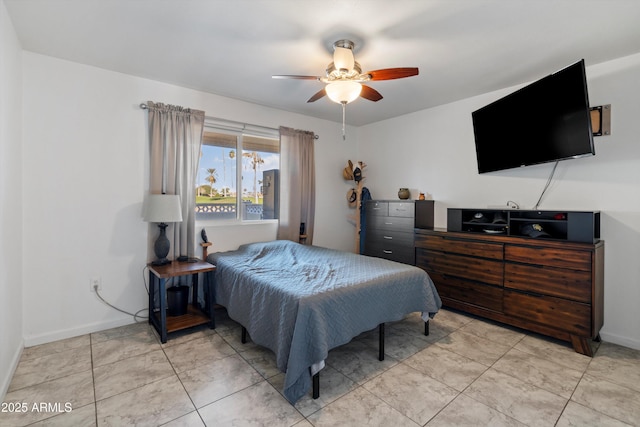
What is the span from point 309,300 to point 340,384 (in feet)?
2.20

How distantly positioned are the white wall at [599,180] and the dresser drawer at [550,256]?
21.7 inches

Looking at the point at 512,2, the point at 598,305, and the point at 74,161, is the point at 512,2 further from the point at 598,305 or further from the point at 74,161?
the point at 74,161

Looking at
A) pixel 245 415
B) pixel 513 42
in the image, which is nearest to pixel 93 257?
pixel 245 415

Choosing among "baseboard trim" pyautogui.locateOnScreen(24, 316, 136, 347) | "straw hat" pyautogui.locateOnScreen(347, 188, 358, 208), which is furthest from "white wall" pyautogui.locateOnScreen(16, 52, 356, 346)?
"straw hat" pyautogui.locateOnScreen(347, 188, 358, 208)

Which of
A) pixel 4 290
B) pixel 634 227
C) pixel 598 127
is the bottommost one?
pixel 4 290

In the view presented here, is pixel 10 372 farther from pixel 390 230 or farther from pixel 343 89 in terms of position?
pixel 390 230

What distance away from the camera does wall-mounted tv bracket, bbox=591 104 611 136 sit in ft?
8.82

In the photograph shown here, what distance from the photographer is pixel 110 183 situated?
9.52 ft

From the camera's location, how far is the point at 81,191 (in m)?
2.76

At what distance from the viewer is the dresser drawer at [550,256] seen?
8.06 ft

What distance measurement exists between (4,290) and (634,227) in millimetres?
4931

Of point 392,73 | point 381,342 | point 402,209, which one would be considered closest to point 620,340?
point 381,342

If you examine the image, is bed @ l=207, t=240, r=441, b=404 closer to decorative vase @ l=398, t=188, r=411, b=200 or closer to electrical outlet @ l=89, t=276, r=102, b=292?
electrical outlet @ l=89, t=276, r=102, b=292

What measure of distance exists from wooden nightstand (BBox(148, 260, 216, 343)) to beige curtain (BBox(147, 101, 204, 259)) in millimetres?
309
